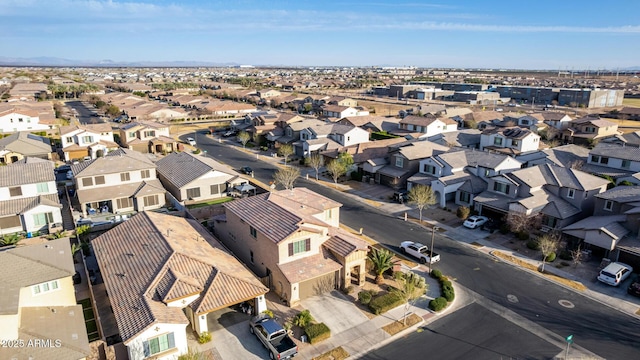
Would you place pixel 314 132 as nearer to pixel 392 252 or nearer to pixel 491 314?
pixel 392 252

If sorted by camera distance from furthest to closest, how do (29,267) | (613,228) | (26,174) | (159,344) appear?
(26,174) < (613,228) < (29,267) < (159,344)

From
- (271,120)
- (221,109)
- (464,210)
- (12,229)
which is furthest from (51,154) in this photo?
(464,210)

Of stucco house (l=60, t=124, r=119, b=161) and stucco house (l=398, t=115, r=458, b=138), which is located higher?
stucco house (l=398, t=115, r=458, b=138)

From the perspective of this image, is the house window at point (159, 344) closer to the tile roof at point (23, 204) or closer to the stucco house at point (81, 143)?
the tile roof at point (23, 204)

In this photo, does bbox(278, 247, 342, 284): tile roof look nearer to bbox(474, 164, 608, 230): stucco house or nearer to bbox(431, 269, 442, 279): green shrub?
bbox(431, 269, 442, 279): green shrub

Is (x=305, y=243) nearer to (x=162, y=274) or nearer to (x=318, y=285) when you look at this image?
(x=318, y=285)

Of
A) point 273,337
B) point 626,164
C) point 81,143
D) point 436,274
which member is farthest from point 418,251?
point 81,143

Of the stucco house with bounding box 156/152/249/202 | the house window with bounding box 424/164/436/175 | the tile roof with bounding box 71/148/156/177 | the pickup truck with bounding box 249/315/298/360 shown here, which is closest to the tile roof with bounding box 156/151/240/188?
the stucco house with bounding box 156/152/249/202
